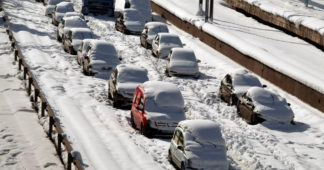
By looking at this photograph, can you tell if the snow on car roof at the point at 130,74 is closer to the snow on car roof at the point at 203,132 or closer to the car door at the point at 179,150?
the snow on car roof at the point at 203,132

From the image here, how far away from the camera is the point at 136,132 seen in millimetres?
23359

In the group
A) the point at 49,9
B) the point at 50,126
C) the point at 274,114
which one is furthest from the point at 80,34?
the point at 50,126

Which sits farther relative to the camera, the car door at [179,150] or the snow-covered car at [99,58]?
the snow-covered car at [99,58]

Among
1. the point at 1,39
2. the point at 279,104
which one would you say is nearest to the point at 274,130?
the point at 279,104

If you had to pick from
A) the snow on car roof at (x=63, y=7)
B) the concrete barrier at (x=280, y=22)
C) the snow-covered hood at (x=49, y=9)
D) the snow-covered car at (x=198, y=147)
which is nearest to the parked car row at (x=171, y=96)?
the snow-covered car at (x=198, y=147)

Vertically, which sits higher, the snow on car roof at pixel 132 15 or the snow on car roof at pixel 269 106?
the snow on car roof at pixel 132 15

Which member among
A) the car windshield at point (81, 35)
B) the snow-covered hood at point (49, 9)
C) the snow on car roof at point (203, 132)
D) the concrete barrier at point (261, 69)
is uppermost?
the snow on car roof at point (203, 132)

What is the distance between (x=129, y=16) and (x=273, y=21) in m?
11.5

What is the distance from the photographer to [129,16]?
144ft

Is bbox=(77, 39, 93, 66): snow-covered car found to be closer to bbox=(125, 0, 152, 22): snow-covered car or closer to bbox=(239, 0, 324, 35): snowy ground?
bbox=(125, 0, 152, 22): snow-covered car

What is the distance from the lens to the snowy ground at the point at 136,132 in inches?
829

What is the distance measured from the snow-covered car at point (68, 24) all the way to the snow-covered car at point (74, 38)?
117cm

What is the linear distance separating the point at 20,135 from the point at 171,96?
240 inches

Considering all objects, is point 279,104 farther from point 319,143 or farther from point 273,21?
point 273,21
